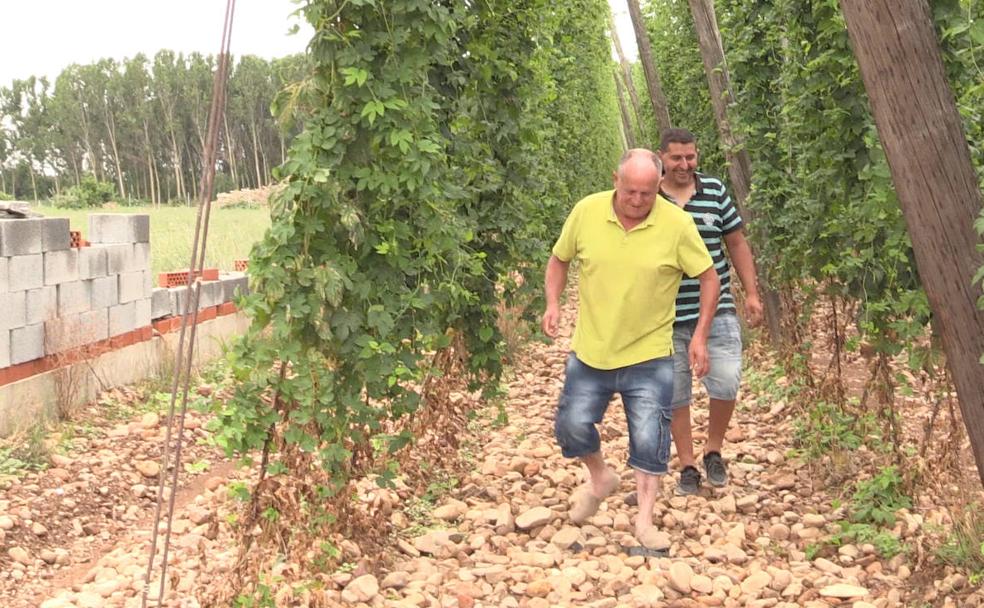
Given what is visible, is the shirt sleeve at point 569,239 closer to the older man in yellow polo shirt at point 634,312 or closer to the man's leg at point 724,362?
the older man in yellow polo shirt at point 634,312

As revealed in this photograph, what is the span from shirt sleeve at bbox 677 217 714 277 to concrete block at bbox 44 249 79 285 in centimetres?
480

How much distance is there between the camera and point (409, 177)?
3879mm

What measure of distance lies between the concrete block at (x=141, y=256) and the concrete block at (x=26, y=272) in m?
1.30

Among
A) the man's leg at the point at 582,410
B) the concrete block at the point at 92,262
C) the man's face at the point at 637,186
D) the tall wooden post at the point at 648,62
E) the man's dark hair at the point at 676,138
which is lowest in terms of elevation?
the man's leg at the point at 582,410

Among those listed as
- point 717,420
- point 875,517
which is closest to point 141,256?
point 717,420

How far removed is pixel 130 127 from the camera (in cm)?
2650

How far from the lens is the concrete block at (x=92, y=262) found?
24.8ft

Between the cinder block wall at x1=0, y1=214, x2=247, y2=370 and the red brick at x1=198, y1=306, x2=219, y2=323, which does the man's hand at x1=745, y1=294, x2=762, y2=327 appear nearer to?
the cinder block wall at x1=0, y1=214, x2=247, y2=370

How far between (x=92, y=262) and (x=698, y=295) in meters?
4.91

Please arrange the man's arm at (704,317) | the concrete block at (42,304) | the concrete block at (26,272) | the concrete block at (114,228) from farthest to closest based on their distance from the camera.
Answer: the concrete block at (114,228)
the concrete block at (42,304)
the concrete block at (26,272)
the man's arm at (704,317)

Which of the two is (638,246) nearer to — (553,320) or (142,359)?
(553,320)

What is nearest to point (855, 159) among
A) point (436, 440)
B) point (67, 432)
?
point (436, 440)

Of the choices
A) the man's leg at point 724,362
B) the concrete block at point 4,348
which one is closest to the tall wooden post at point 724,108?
the man's leg at point 724,362

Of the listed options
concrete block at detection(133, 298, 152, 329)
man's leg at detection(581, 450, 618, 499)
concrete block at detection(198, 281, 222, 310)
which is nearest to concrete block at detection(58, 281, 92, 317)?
concrete block at detection(133, 298, 152, 329)
